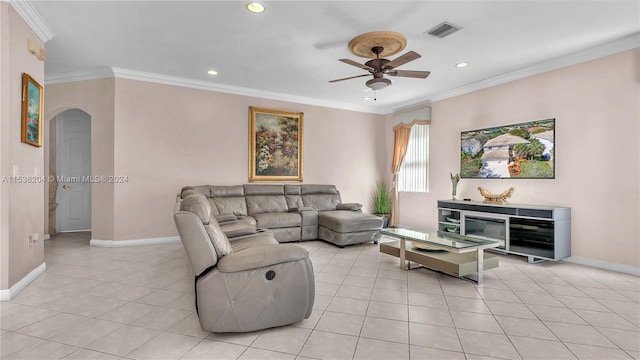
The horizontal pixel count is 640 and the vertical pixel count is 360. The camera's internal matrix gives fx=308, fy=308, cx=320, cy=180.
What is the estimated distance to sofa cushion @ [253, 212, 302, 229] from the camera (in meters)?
4.92

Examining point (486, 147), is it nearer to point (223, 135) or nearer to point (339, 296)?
point (339, 296)

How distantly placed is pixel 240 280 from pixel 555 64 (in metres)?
4.88

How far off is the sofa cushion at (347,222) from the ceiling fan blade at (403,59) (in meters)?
2.38

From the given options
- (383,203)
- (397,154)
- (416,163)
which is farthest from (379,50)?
(383,203)

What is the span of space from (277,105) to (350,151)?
1.92 meters

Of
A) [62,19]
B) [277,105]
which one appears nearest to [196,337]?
[62,19]

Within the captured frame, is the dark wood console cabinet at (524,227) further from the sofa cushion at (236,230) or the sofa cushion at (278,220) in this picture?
the sofa cushion at (236,230)

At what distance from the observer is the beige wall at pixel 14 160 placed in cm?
277

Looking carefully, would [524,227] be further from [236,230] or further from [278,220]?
[236,230]

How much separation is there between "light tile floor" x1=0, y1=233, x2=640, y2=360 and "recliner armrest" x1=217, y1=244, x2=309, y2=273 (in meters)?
0.49

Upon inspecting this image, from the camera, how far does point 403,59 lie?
10.3 feet

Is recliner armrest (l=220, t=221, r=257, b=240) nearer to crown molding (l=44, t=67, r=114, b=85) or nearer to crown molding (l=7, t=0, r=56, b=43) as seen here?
crown molding (l=7, t=0, r=56, b=43)

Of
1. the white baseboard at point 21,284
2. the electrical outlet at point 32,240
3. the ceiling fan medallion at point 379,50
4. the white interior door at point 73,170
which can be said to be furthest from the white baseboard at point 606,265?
the white interior door at point 73,170

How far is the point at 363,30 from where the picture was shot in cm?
337
